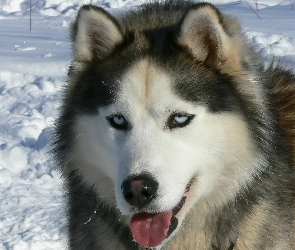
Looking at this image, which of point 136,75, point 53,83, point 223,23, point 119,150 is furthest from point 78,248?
point 53,83

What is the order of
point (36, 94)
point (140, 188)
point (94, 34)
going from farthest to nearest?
1. point (36, 94)
2. point (94, 34)
3. point (140, 188)

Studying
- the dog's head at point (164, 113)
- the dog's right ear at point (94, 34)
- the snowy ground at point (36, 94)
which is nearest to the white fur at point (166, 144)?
the dog's head at point (164, 113)

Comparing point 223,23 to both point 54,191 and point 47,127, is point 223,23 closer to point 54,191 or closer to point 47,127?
point 54,191

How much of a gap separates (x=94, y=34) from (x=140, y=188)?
0.69 meters

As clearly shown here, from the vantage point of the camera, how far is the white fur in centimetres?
227

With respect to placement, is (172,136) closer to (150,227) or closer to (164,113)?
(164,113)

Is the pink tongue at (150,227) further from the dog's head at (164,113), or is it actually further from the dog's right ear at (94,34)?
the dog's right ear at (94,34)

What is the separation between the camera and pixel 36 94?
537cm

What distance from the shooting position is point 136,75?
2420 millimetres

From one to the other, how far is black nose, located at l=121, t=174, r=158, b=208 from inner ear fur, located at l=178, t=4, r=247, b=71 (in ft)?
1.82

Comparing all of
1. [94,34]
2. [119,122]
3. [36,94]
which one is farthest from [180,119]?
[36,94]

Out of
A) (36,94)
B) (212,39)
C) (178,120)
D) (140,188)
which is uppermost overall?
(212,39)

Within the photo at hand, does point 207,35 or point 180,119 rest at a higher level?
point 207,35

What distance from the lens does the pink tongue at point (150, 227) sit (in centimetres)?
241
